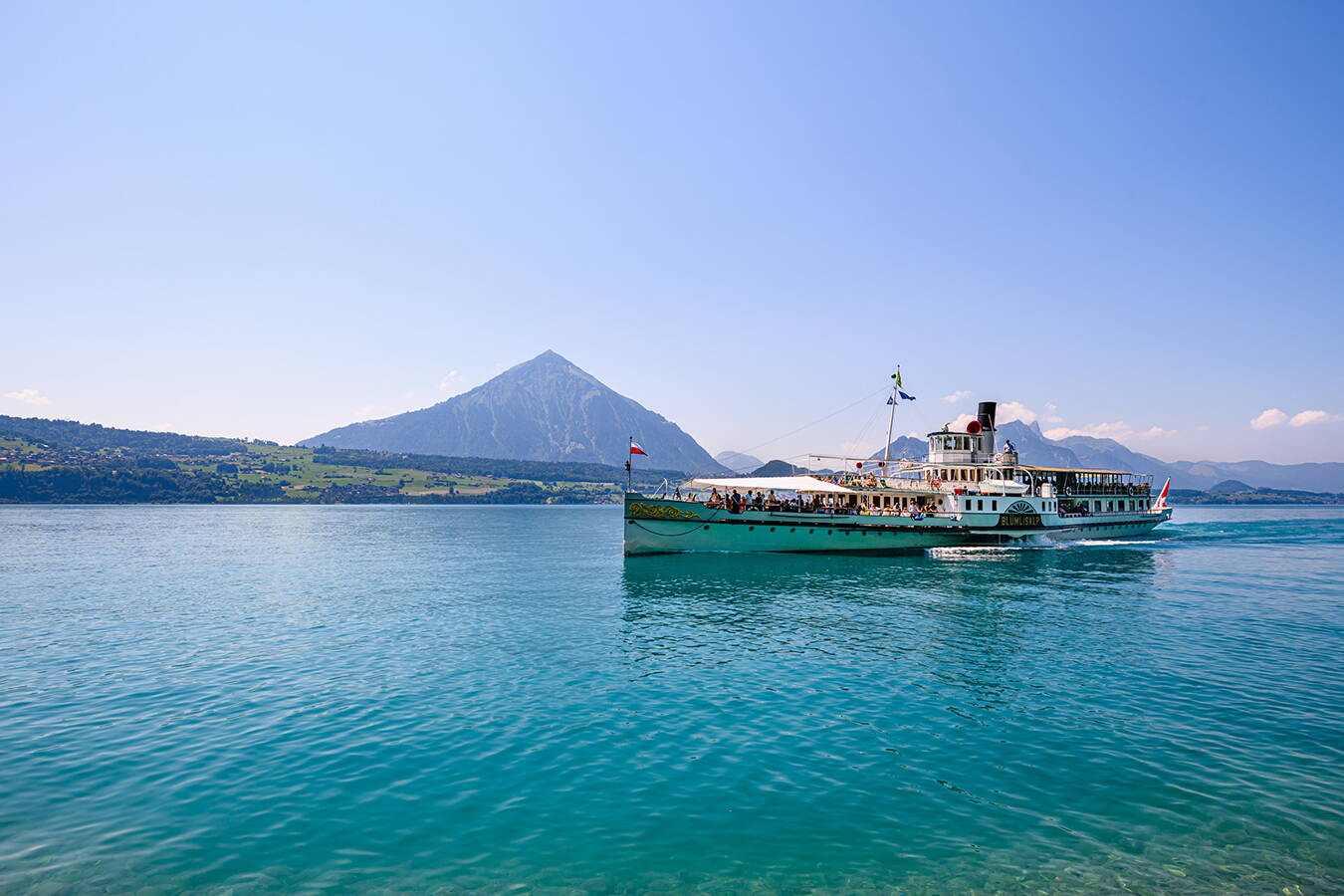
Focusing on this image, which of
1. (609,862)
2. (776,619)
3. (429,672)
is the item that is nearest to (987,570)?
(776,619)

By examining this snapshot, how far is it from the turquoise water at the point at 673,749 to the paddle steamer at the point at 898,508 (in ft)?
76.2

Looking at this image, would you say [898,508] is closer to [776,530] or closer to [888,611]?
[776,530]

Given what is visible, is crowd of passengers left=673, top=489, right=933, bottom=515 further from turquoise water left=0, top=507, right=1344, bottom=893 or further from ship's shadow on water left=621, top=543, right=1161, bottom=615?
turquoise water left=0, top=507, right=1344, bottom=893

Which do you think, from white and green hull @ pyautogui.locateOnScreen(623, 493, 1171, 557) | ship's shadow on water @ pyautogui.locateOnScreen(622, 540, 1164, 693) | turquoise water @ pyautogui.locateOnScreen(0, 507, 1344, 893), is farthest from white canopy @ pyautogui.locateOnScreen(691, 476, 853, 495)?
turquoise water @ pyautogui.locateOnScreen(0, 507, 1344, 893)

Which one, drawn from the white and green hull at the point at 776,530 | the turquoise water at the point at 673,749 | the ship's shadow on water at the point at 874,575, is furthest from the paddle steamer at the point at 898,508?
the turquoise water at the point at 673,749

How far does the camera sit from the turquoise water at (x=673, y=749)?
10.6 meters

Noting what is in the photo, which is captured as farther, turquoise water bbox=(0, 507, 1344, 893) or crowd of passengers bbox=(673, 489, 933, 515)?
crowd of passengers bbox=(673, 489, 933, 515)

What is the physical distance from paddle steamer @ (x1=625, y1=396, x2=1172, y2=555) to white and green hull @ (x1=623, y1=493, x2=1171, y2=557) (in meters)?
0.10

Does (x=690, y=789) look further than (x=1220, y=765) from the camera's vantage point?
No

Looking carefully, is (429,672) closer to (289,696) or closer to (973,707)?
(289,696)

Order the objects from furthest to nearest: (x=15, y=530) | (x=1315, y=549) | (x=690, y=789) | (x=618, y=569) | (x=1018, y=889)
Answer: (x=15, y=530) < (x=1315, y=549) < (x=618, y=569) < (x=690, y=789) < (x=1018, y=889)

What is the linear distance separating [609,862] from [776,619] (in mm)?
22538

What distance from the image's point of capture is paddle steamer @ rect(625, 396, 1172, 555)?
195ft

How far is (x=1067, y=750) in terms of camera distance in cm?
1539
